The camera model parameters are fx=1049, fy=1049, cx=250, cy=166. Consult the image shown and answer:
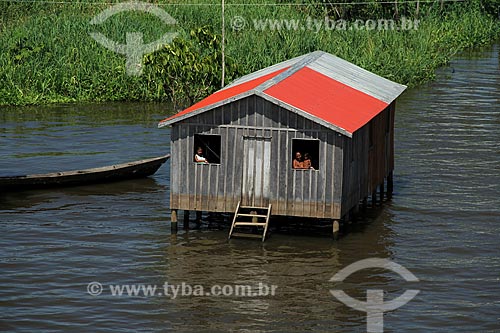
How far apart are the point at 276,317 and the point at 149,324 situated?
100 inches

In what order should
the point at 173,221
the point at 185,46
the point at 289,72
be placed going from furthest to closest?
the point at 185,46 < the point at 289,72 < the point at 173,221

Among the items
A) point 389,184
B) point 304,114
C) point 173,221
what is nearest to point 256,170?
point 304,114

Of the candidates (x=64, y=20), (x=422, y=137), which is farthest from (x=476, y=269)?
(x=64, y=20)

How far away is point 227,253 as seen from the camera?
2528 centimetres

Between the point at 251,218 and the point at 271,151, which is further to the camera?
the point at 251,218

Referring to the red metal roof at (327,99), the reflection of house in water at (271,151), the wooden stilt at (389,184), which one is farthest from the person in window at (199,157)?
the wooden stilt at (389,184)

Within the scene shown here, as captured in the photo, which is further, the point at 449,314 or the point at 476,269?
the point at 476,269

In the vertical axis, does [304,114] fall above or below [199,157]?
above

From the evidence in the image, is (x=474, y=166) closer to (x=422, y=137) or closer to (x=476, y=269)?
(x=422, y=137)

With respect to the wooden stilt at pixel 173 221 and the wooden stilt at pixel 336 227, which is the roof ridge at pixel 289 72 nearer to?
the wooden stilt at pixel 336 227

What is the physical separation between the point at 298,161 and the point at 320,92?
7.13ft

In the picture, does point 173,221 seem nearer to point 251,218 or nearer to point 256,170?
point 251,218

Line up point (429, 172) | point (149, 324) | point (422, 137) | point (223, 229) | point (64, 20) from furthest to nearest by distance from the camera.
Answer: point (64, 20) → point (422, 137) → point (429, 172) → point (223, 229) → point (149, 324)

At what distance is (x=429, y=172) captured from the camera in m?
34.4
